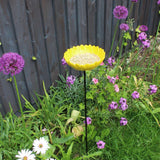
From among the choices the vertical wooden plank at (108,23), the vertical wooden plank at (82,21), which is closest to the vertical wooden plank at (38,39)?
the vertical wooden plank at (82,21)

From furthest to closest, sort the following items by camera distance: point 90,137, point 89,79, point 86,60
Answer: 1. point 89,79
2. point 90,137
3. point 86,60

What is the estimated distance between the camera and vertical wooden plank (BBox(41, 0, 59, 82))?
2113mm

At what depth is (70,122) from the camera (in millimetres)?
2285

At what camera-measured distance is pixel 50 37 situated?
2293 millimetres

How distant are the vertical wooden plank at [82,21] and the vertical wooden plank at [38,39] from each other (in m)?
0.67

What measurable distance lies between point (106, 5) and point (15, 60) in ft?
7.15

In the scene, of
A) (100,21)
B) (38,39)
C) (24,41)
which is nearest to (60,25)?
(38,39)

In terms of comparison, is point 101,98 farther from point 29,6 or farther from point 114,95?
point 29,6

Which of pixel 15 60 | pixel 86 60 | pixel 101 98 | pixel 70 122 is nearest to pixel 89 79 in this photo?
pixel 101 98

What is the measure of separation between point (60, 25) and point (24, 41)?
552 millimetres

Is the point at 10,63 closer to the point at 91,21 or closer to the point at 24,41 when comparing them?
the point at 24,41

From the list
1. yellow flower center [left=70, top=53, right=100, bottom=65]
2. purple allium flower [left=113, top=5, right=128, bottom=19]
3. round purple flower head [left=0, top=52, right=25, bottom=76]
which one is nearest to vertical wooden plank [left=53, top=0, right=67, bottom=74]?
purple allium flower [left=113, top=5, right=128, bottom=19]

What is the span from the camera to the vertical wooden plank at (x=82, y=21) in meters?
2.53

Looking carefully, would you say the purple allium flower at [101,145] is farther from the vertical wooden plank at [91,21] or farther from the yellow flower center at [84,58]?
the vertical wooden plank at [91,21]
